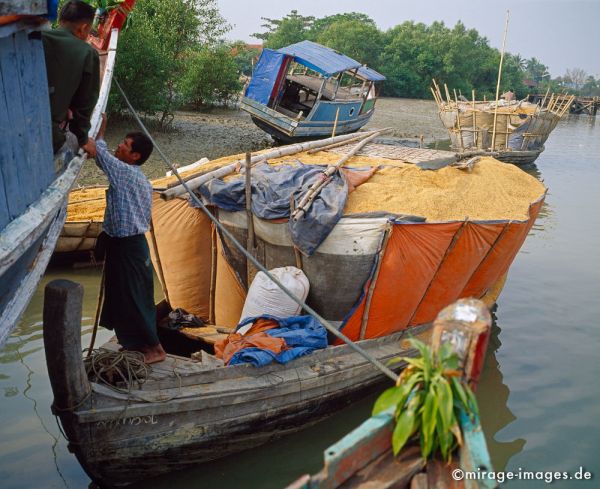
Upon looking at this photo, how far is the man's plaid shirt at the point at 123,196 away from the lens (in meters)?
3.94

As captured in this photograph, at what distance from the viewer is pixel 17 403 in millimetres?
5348

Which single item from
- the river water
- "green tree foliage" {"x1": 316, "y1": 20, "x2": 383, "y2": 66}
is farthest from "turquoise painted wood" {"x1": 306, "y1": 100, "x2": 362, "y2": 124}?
"green tree foliage" {"x1": 316, "y1": 20, "x2": 383, "y2": 66}

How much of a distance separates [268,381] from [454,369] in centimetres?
214

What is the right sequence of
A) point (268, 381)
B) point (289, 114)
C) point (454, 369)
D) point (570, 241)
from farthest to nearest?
1. point (289, 114)
2. point (570, 241)
3. point (268, 381)
4. point (454, 369)

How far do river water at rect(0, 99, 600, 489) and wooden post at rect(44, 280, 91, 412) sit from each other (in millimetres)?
1128

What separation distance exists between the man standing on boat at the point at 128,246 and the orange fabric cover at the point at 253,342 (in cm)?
48

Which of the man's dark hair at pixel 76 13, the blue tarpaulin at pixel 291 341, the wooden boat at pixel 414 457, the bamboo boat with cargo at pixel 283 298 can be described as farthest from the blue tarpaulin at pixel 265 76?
the wooden boat at pixel 414 457

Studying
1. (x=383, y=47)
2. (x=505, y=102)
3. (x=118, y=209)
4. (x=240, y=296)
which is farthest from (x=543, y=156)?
(x=383, y=47)

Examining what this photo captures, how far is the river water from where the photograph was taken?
4617 millimetres

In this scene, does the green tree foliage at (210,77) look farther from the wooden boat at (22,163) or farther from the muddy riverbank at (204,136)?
the wooden boat at (22,163)

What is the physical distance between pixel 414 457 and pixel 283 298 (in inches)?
89.5

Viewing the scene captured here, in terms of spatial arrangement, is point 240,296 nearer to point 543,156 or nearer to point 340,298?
point 340,298

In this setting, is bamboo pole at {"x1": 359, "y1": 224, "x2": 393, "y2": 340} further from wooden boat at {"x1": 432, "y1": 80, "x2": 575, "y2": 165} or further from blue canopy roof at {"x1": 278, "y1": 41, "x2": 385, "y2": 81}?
wooden boat at {"x1": 432, "y1": 80, "x2": 575, "y2": 165}

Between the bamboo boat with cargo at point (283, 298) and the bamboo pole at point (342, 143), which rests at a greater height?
the bamboo pole at point (342, 143)
